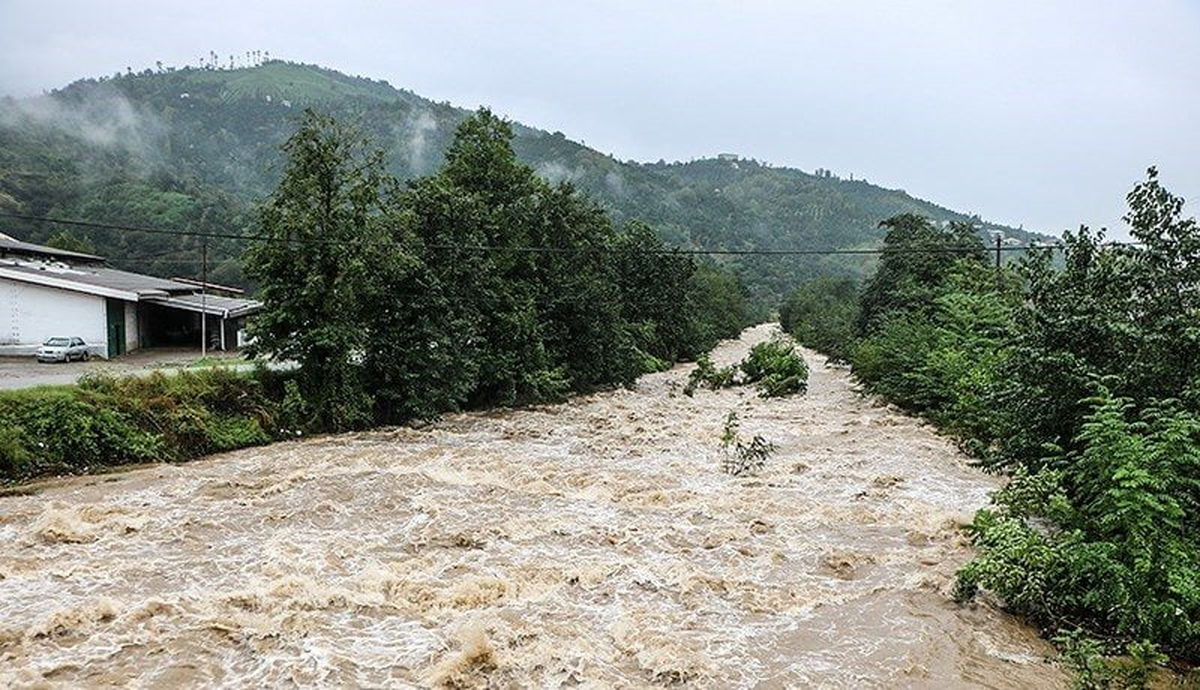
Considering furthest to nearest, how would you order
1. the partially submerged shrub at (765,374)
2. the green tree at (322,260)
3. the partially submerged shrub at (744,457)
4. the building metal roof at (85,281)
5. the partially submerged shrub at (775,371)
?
the partially submerged shrub at (765,374) → the partially submerged shrub at (775,371) → the building metal roof at (85,281) → the green tree at (322,260) → the partially submerged shrub at (744,457)

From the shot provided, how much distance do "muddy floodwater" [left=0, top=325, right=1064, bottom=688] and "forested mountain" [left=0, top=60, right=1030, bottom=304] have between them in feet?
143

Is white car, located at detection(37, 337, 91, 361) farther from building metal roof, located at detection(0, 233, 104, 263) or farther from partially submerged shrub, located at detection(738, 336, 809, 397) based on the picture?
partially submerged shrub, located at detection(738, 336, 809, 397)

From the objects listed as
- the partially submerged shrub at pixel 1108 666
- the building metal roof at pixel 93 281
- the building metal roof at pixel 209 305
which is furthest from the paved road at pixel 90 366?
the partially submerged shrub at pixel 1108 666

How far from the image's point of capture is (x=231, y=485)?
513 inches

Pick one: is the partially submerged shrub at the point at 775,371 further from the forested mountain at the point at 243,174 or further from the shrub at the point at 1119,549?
the forested mountain at the point at 243,174

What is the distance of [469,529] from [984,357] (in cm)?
1379

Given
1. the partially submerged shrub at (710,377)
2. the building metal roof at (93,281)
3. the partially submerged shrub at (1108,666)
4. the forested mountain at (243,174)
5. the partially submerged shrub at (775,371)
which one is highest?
the forested mountain at (243,174)

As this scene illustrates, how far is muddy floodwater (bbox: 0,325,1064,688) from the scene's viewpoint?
6938 mm

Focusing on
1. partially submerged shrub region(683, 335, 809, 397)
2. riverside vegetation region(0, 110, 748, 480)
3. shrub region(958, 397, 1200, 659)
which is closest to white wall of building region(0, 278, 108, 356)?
riverside vegetation region(0, 110, 748, 480)

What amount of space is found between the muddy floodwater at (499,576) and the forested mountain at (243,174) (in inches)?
1712

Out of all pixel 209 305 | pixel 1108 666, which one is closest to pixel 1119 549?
pixel 1108 666

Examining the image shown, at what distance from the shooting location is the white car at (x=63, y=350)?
23625 millimetres

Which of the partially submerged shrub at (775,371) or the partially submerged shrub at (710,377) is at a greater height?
the partially submerged shrub at (775,371)

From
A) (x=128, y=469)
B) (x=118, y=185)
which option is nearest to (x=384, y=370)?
(x=128, y=469)
